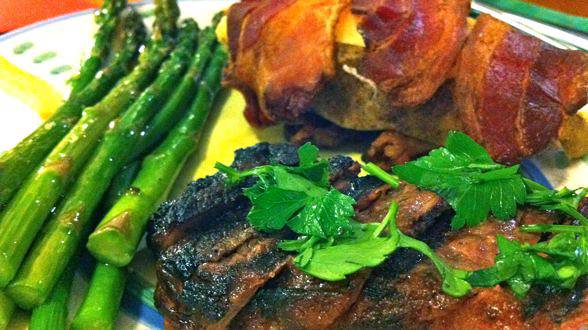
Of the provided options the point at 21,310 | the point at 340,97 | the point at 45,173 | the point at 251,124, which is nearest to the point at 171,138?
the point at 251,124

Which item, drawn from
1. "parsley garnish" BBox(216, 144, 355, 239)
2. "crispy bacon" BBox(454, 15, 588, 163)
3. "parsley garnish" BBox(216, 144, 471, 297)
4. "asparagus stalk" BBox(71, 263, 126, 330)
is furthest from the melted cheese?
"asparagus stalk" BBox(71, 263, 126, 330)

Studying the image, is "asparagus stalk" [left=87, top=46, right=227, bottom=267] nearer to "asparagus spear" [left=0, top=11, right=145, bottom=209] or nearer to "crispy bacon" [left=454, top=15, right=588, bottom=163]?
"asparagus spear" [left=0, top=11, right=145, bottom=209]

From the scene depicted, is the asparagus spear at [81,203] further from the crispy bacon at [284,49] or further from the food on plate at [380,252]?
the crispy bacon at [284,49]

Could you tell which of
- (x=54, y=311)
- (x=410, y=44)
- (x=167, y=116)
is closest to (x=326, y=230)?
(x=54, y=311)

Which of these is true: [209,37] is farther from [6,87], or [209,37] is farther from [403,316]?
[403,316]

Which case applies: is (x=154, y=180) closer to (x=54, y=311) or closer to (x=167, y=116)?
(x=167, y=116)

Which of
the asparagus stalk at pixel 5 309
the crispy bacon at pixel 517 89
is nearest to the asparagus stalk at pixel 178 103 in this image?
the asparagus stalk at pixel 5 309
